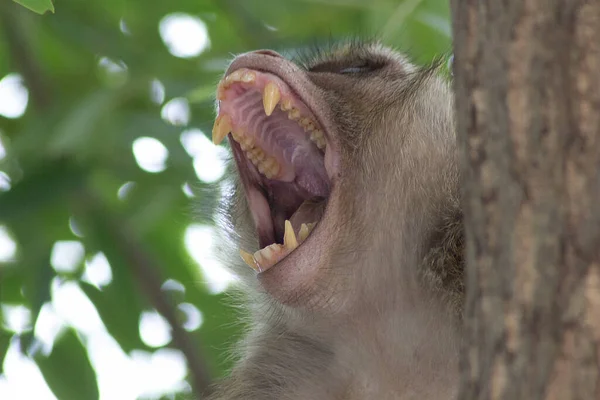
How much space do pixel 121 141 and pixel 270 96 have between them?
99 centimetres

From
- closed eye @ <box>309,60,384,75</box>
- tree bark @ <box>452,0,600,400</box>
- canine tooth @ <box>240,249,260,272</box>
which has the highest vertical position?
closed eye @ <box>309,60,384,75</box>

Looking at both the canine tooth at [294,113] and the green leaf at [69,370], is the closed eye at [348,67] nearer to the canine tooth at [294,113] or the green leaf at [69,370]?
the canine tooth at [294,113]

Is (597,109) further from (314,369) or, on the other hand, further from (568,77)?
(314,369)

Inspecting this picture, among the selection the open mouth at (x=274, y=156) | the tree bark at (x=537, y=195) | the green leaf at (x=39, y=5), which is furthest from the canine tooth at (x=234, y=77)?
the tree bark at (x=537, y=195)

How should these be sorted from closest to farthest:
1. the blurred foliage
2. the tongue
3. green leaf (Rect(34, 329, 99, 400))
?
1. the tongue
2. the blurred foliage
3. green leaf (Rect(34, 329, 99, 400))

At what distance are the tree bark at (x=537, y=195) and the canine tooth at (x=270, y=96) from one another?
1663 mm

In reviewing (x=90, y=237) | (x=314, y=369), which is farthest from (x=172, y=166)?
(x=314, y=369)

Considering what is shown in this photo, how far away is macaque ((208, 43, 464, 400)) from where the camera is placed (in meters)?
Result: 3.15

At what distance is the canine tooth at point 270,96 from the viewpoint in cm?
313

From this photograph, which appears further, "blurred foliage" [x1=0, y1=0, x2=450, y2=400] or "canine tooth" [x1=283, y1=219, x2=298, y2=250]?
"blurred foliage" [x1=0, y1=0, x2=450, y2=400]

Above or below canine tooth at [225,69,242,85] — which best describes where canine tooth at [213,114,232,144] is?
below

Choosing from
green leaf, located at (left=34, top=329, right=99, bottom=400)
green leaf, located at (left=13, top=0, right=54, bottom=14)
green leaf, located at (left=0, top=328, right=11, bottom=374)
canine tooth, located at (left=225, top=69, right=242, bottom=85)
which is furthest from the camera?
green leaf, located at (left=0, top=328, right=11, bottom=374)

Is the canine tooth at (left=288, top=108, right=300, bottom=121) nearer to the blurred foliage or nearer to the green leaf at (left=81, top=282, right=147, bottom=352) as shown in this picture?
the blurred foliage

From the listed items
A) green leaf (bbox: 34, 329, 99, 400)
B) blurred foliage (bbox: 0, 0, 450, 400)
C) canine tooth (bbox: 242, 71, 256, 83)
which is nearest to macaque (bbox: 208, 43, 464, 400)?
canine tooth (bbox: 242, 71, 256, 83)
